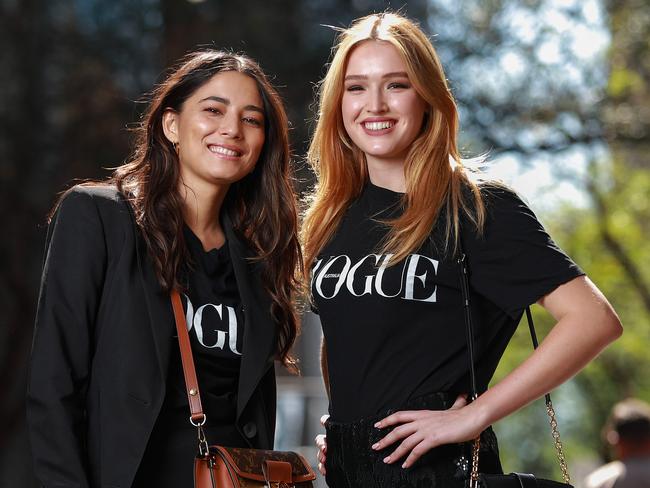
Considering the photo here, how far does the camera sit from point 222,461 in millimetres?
3553

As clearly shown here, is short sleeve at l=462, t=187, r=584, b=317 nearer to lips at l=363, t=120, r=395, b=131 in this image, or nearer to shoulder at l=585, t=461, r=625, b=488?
lips at l=363, t=120, r=395, b=131

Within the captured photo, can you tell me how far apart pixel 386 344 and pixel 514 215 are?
0.61 meters

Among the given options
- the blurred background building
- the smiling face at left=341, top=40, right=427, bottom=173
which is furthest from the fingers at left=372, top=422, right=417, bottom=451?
the blurred background building

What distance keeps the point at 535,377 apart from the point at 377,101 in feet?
3.80

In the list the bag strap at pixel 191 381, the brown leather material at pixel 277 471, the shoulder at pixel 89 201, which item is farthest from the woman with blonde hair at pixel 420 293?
the shoulder at pixel 89 201

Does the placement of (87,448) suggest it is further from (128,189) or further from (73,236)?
(128,189)

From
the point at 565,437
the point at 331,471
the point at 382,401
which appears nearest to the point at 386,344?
the point at 382,401

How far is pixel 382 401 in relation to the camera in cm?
355

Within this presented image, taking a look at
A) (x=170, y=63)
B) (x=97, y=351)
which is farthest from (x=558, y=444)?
(x=170, y=63)

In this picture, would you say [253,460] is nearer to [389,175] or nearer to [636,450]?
[389,175]

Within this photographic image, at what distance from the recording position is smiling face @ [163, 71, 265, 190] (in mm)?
4020

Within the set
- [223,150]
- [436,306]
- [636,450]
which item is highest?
[223,150]

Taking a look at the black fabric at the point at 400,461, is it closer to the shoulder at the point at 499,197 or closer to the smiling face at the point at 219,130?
the shoulder at the point at 499,197

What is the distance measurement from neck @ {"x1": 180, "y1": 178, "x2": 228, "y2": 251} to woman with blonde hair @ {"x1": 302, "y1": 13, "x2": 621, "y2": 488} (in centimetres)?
49
